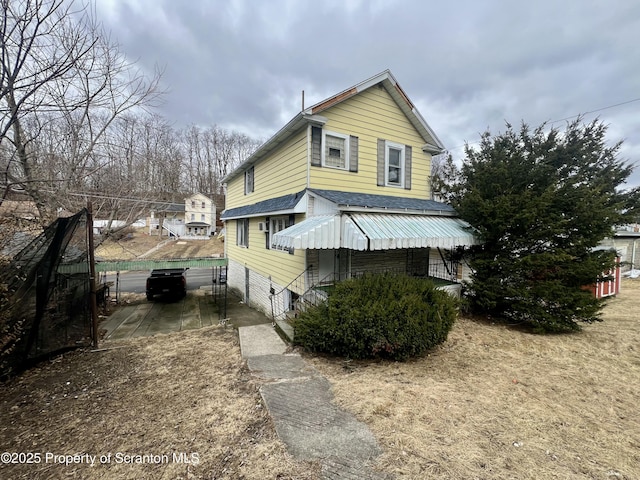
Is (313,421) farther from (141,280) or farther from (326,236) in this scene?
(141,280)

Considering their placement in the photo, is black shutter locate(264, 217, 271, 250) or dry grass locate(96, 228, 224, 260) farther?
dry grass locate(96, 228, 224, 260)

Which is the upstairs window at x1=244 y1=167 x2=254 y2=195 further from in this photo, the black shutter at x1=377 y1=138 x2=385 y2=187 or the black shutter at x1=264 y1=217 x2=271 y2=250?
the black shutter at x1=377 y1=138 x2=385 y2=187

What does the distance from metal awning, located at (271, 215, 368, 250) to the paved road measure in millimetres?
18076

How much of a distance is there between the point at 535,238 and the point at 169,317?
15281mm

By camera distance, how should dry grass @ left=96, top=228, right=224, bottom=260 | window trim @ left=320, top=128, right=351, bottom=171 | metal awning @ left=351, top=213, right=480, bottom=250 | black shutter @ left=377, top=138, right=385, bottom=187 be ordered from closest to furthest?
1. metal awning @ left=351, top=213, right=480, bottom=250
2. window trim @ left=320, top=128, right=351, bottom=171
3. black shutter @ left=377, top=138, right=385, bottom=187
4. dry grass @ left=96, top=228, right=224, bottom=260

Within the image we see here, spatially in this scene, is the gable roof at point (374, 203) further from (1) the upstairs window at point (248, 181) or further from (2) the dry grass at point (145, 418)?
→ (1) the upstairs window at point (248, 181)

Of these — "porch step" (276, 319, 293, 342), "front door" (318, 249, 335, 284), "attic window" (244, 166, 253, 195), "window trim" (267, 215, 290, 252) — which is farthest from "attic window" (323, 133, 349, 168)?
"attic window" (244, 166, 253, 195)

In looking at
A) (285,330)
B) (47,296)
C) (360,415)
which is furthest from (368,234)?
(47,296)

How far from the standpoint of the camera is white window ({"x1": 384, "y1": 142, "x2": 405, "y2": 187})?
9.85 metres

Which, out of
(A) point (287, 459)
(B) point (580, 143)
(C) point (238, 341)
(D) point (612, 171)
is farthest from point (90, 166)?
(D) point (612, 171)

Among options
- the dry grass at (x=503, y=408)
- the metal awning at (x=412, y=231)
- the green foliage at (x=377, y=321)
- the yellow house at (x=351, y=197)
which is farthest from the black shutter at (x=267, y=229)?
the dry grass at (x=503, y=408)

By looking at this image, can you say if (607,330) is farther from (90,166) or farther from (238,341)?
(90,166)

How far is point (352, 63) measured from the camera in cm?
1448

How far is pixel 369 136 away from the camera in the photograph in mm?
9398
